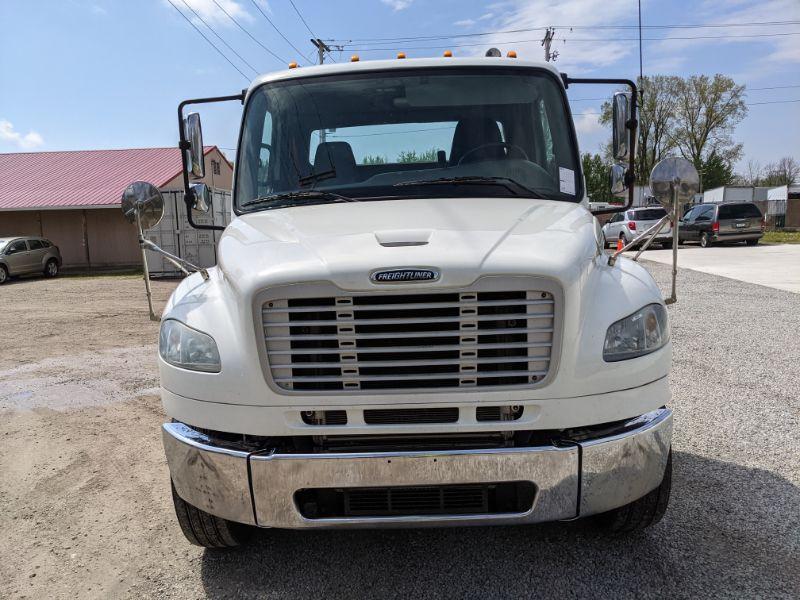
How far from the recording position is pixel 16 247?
22953mm

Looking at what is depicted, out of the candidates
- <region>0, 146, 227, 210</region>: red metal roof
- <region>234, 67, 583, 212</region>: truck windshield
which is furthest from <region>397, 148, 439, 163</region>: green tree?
<region>0, 146, 227, 210</region>: red metal roof

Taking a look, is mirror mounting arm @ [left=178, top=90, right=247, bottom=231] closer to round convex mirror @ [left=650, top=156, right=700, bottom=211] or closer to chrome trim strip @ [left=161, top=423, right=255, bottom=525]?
chrome trim strip @ [left=161, top=423, right=255, bottom=525]

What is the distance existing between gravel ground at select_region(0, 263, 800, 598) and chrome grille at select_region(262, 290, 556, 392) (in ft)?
3.31

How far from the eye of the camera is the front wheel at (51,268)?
2427 cm

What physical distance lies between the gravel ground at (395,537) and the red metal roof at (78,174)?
2411cm

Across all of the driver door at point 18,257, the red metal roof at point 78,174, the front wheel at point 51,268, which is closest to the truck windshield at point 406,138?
the driver door at point 18,257

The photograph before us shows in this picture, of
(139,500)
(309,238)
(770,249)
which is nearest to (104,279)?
(139,500)

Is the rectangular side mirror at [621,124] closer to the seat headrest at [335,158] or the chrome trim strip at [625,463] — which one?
the seat headrest at [335,158]

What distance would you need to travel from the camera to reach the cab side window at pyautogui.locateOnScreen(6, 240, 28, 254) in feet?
74.3

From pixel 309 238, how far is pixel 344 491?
1095 millimetres

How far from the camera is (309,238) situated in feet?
9.22

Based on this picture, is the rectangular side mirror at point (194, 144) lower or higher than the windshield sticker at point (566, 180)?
higher

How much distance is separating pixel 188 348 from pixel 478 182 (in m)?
1.75

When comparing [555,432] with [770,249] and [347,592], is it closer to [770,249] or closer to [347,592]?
[347,592]
